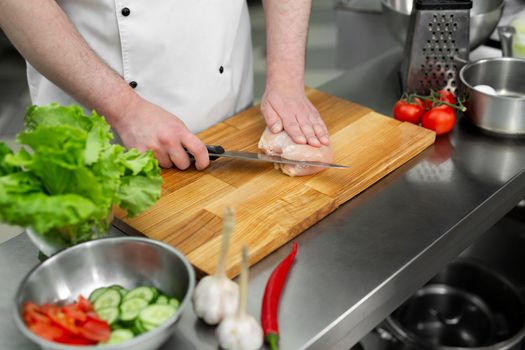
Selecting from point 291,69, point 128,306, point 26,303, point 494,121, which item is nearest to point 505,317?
point 494,121

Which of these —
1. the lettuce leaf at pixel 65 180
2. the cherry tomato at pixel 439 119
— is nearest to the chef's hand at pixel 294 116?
the cherry tomato at pixel 439 119

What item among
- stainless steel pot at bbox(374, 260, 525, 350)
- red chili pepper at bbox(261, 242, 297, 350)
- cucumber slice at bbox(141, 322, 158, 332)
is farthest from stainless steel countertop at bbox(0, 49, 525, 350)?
stainless steel pot at bbox(374, 260, 525, 350)

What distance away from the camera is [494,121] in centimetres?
164

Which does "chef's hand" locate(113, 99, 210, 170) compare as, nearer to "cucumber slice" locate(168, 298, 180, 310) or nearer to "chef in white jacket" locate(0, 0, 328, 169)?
"chef in white jacket" locate(0, 0, 328, 169)

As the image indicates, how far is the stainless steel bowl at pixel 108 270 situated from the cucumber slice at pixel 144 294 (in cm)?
3

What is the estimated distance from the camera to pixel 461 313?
1953 mm

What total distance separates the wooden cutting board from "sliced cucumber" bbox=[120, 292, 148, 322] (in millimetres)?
175

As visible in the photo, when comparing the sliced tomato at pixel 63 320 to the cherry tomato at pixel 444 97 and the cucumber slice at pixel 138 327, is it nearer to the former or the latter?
the cucumber slice at pixel 138 327

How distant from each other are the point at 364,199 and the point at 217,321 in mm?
493

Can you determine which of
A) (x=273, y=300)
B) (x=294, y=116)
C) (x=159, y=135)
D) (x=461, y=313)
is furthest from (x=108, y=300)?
(x=461, y=313)

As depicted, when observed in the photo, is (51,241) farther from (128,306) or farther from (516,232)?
(516,232)

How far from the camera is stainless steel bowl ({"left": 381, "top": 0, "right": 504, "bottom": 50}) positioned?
187 cm

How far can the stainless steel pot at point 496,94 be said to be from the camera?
1.60 metres

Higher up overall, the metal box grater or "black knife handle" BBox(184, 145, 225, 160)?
the metal box grater
